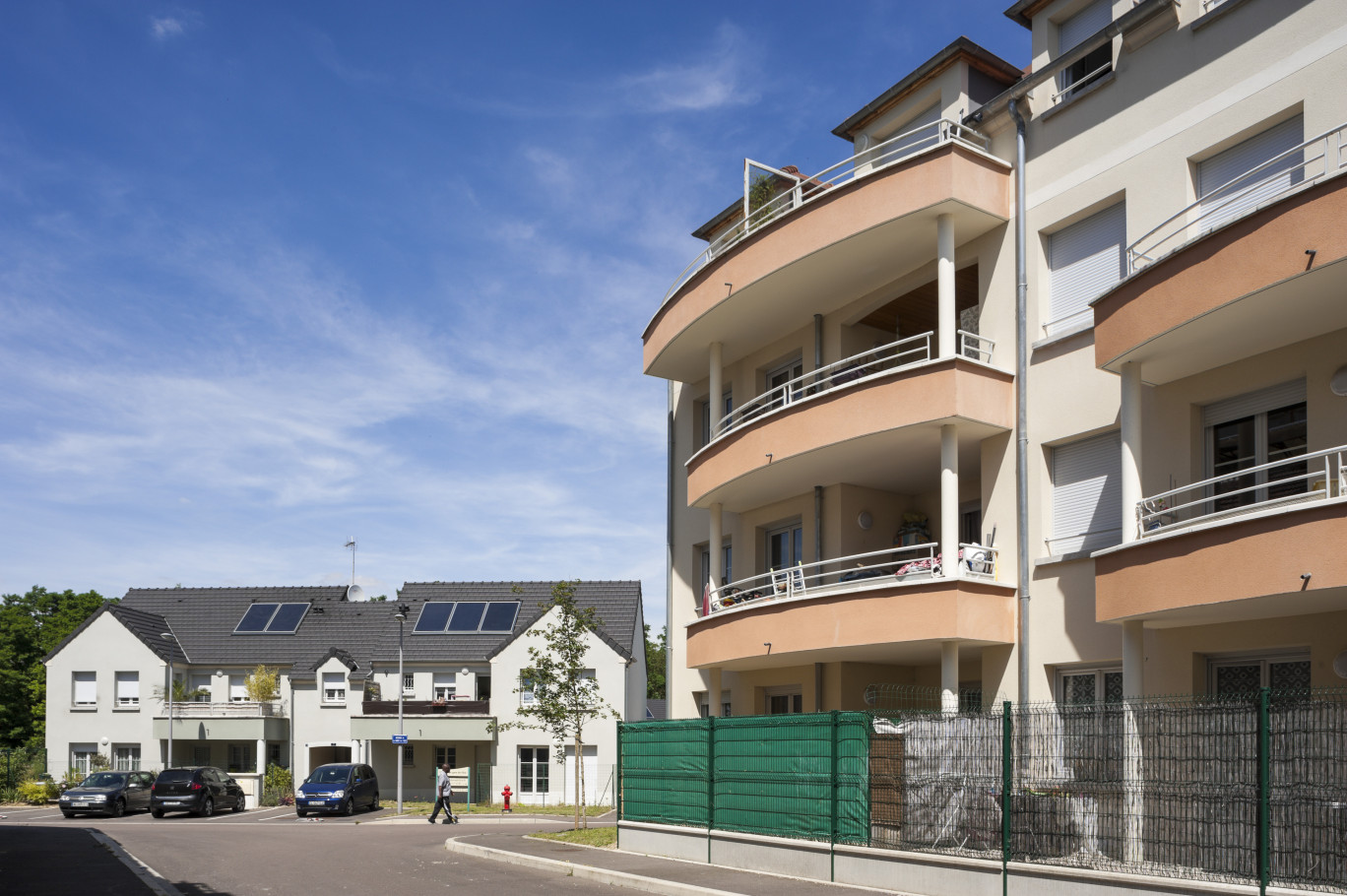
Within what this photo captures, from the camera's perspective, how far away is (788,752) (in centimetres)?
1702

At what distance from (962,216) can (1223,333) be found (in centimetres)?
538

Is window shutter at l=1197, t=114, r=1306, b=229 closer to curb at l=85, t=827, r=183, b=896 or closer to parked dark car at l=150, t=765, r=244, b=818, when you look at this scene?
curb at l=85, t=827, r=183, b=896

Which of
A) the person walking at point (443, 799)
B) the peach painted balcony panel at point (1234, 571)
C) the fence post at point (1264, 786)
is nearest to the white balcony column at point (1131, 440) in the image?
the peach painted balcony panel at point (1234, 571)

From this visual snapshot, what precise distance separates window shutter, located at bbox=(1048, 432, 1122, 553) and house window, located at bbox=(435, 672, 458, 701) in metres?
35.7

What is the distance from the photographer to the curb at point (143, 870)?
614 inches

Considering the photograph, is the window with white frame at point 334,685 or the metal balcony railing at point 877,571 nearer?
the metal balcony railing at point 877,571

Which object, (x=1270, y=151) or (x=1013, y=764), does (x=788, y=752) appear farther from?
(x=1270, y=151)

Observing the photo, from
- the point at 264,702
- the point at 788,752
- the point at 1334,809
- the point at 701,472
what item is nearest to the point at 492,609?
the point at 264,702

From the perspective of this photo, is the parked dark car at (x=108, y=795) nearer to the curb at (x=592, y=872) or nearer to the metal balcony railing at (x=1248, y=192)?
the curb at (x=592, y=872)

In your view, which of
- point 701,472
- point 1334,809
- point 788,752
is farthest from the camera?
point 701,472

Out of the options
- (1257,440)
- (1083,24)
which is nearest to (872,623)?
(1257,440)

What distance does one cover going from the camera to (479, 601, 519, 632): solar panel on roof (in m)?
51.0

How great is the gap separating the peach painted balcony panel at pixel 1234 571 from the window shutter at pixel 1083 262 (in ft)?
14.1

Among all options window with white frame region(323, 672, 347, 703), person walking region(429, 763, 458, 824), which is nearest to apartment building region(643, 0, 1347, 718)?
person walking region(429, 763, 458, 824)
